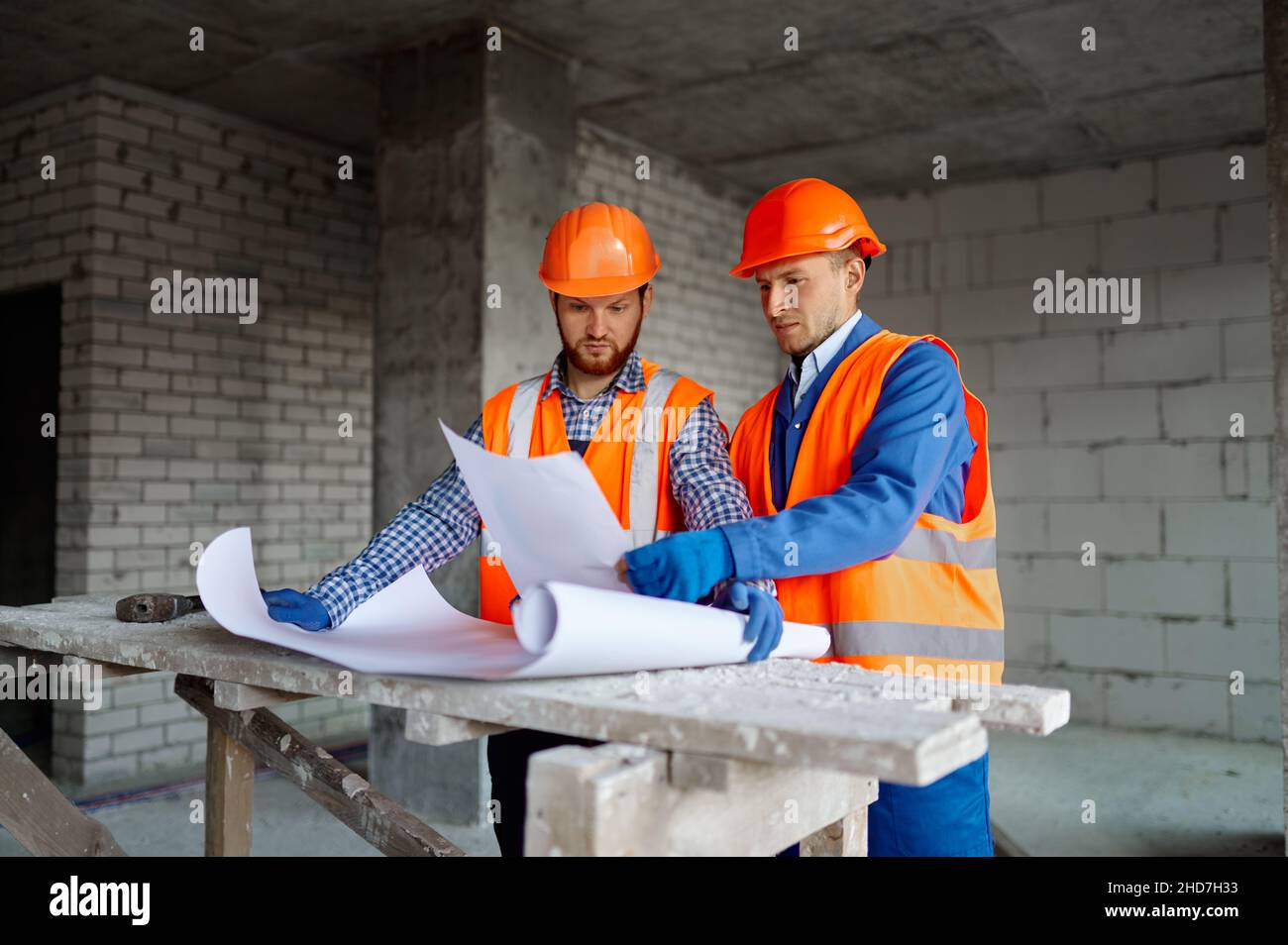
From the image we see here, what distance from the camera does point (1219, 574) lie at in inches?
261

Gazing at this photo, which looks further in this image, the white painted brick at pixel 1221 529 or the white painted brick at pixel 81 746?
the white painted brick at pixel 1221 529

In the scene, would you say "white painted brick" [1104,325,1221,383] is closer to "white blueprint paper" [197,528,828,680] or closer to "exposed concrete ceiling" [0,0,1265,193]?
"exposed concrete ceiling" [0,0,1265,193]

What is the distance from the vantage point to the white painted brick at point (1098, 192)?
695 cm

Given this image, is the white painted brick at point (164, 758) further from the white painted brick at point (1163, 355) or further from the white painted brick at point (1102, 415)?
the white painted brick at point (1163, 355)

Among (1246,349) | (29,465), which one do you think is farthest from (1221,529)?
(29,465)

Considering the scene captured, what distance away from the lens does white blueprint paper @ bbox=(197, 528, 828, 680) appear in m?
1.41

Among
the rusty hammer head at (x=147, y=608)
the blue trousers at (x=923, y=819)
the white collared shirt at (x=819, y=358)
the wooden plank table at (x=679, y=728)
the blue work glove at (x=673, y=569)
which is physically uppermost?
the white collared shirt at (x=819, y=358)

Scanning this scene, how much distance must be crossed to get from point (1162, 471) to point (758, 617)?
600cm

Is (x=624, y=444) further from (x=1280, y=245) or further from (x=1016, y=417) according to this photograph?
(x=1016, y=417)

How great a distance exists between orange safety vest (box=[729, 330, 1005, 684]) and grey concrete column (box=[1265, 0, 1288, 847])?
1848 millimetres

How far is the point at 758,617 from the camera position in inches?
65.1

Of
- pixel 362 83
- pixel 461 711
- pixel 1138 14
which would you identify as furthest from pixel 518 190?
pixel 461 711

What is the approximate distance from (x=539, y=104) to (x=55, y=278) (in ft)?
8.43

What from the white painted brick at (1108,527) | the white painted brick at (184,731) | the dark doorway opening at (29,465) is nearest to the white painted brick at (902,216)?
the white painted brick at (1108,527)
